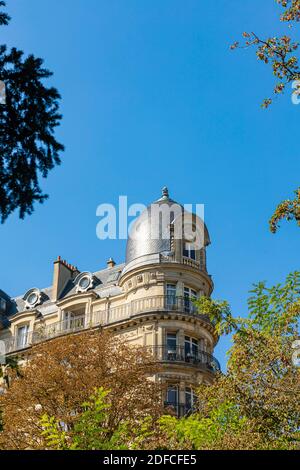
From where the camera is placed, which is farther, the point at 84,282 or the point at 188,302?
the point at 84,282

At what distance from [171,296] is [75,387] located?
12013 mm

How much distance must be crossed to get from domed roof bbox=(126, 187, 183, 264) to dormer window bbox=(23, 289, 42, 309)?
777cm

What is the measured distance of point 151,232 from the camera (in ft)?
135

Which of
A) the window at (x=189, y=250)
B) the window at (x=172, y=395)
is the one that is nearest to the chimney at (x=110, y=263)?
the window at (x=189, y=250)

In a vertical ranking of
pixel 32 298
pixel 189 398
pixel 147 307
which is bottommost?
pixel 189 398

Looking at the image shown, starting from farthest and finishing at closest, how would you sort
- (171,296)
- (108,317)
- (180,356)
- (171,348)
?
(108,317)
(171,296)
(171,348)
(180,356)

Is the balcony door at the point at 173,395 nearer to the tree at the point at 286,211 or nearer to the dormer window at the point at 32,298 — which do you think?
the dormer window at the point at 32,298

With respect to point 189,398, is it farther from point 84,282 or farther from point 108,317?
point 84,282

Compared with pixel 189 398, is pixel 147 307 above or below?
above

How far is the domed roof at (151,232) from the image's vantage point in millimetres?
40281

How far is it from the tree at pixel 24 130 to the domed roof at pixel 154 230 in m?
26.5

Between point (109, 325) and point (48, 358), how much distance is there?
10343 mm

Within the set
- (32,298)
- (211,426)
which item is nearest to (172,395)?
Result: (32,298)
